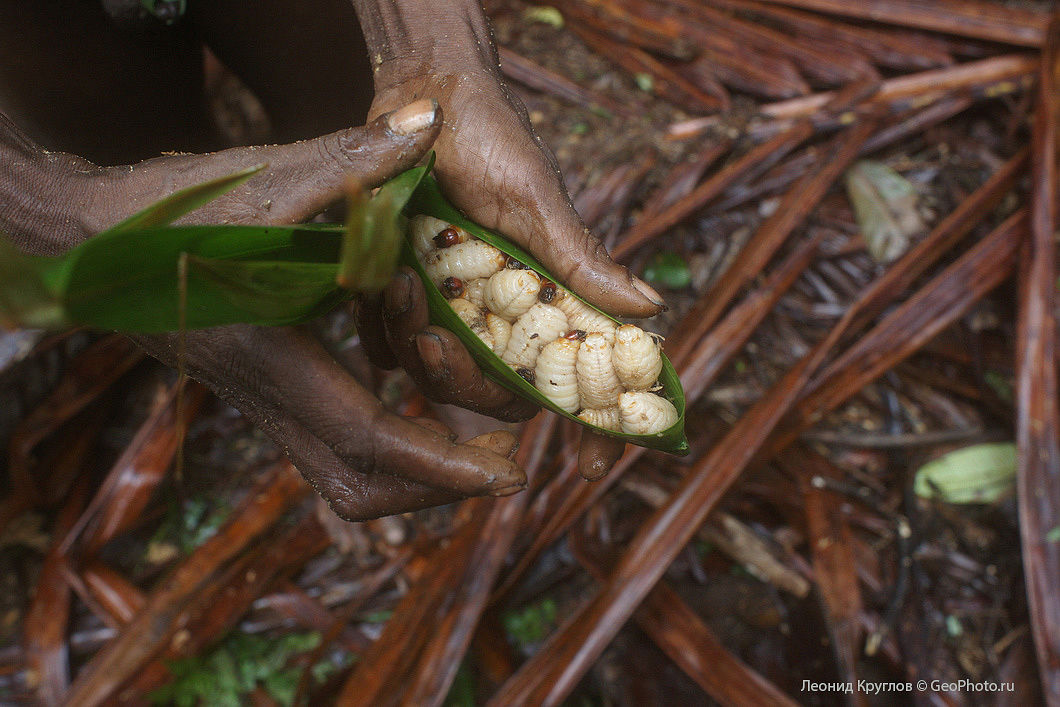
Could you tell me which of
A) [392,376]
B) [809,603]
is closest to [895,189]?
[809,603]

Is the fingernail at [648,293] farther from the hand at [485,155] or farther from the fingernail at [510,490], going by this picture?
the fingernail at [510,490]

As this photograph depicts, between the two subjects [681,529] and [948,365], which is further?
[948,365]

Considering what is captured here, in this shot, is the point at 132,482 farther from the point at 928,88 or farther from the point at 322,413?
the point at 928,88

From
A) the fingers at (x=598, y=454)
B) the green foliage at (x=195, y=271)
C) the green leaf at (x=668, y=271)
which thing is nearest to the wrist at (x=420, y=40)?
the green foliage at (x=195, y=271)

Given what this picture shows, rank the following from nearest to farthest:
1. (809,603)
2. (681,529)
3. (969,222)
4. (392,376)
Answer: (681,529), (809,603), (969,222), (392,376)

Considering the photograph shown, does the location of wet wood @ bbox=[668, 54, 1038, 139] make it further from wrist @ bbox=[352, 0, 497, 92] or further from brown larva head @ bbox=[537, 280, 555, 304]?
brown larva head @ bbox=[537, 280, 555, 304]

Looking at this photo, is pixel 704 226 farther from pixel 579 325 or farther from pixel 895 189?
pixel 579 325
